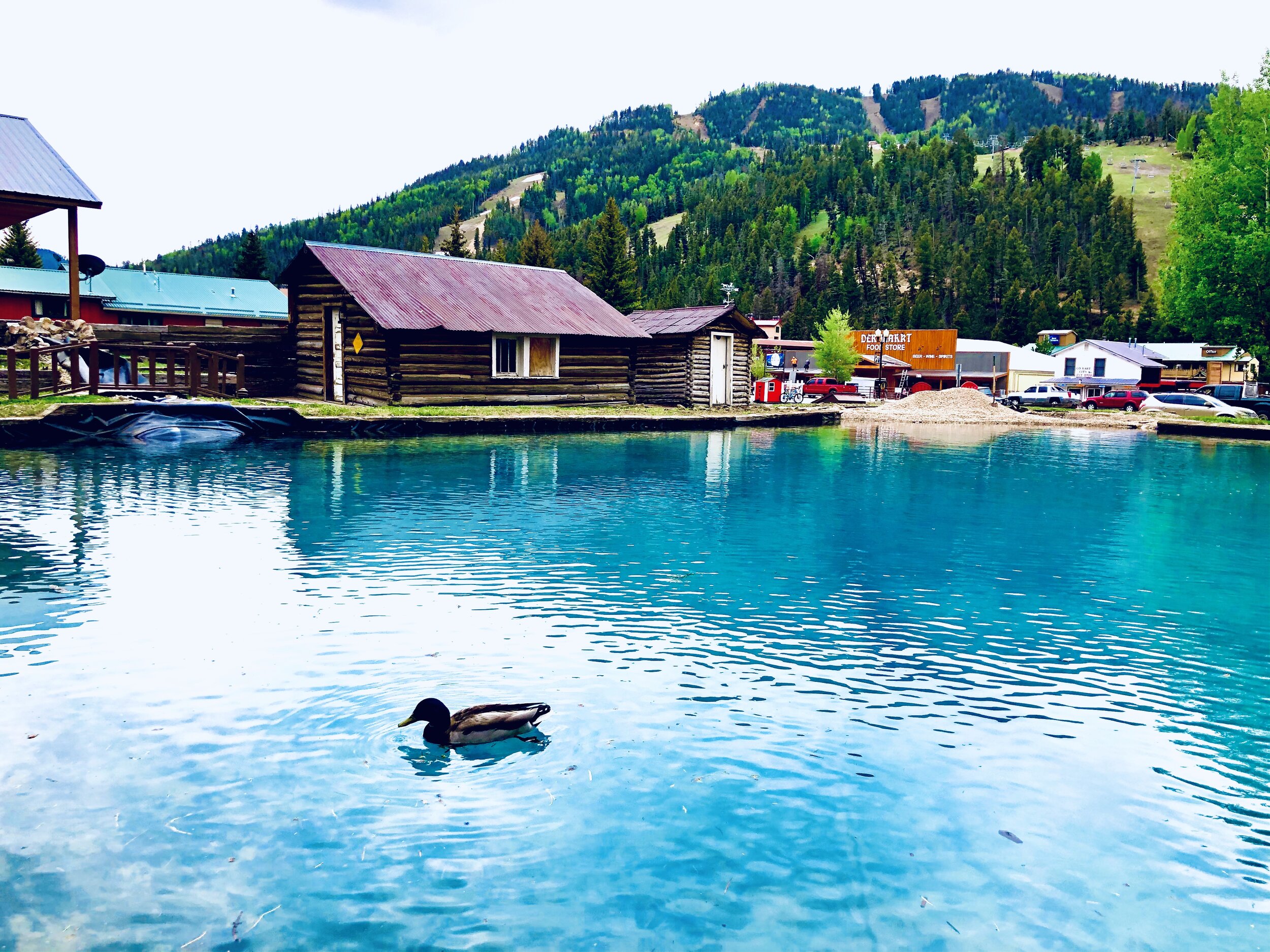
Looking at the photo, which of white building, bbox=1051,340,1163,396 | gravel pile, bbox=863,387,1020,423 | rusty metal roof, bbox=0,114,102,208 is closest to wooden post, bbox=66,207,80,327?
rusty metal roof, bbox=0,114,102,208

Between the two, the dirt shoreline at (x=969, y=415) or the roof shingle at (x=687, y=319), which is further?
the dirt shoreline at (x=969, y=415)

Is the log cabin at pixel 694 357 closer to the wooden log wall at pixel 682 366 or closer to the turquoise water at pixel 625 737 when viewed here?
the wooden log wall at pixel 682 366

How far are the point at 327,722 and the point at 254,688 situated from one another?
3.73ft

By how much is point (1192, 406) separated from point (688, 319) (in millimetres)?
35068

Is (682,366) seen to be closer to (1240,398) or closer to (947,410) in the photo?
(947,410)

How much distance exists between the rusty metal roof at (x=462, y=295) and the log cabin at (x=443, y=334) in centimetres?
6

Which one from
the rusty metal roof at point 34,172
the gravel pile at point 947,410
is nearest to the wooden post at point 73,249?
the rusty metal roof at point 34,172

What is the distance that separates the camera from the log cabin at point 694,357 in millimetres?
43500

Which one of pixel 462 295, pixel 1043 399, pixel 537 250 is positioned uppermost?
pixel 537 250

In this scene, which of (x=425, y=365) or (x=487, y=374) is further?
(x=487, y=374)

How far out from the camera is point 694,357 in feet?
143

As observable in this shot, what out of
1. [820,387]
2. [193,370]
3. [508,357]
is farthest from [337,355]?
[820,387]

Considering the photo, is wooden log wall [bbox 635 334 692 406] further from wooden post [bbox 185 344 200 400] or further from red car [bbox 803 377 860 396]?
red car [bbox 803 377 860 396]

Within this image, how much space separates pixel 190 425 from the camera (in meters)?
26.8
